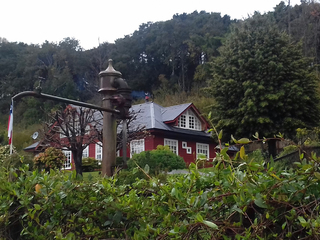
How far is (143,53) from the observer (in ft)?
155

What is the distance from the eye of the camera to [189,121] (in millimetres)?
27453

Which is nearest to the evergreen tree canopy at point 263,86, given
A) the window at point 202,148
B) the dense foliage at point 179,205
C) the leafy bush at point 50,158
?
the window at point 202,148

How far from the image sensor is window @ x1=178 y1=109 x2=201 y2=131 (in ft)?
88.5

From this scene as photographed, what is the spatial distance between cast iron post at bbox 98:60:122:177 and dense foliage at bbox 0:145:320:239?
2504 mm

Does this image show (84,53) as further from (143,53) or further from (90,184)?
(90,184)

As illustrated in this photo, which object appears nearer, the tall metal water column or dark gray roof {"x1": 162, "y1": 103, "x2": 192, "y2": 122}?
the tall metal water column

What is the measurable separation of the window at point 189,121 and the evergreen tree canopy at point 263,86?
526 centimetres

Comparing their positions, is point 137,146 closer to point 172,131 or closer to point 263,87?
point 172,131

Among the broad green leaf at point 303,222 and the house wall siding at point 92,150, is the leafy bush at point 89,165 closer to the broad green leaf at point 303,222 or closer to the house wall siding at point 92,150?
the house wall siding at point 92,150

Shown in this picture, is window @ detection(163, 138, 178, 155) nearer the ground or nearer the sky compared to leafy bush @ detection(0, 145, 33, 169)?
nearer the sky

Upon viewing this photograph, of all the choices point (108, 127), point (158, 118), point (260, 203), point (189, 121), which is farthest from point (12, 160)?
point (189, 121)

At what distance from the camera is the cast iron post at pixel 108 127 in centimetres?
513

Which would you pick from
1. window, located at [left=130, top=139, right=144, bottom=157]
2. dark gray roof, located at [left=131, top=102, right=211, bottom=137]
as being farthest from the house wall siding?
dark gray roof, located at [left=131, top=102, right=211, bottom=137]

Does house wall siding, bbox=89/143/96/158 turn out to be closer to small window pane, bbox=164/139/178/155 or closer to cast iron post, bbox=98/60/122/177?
small window pane, bbox=164/139/178/155
